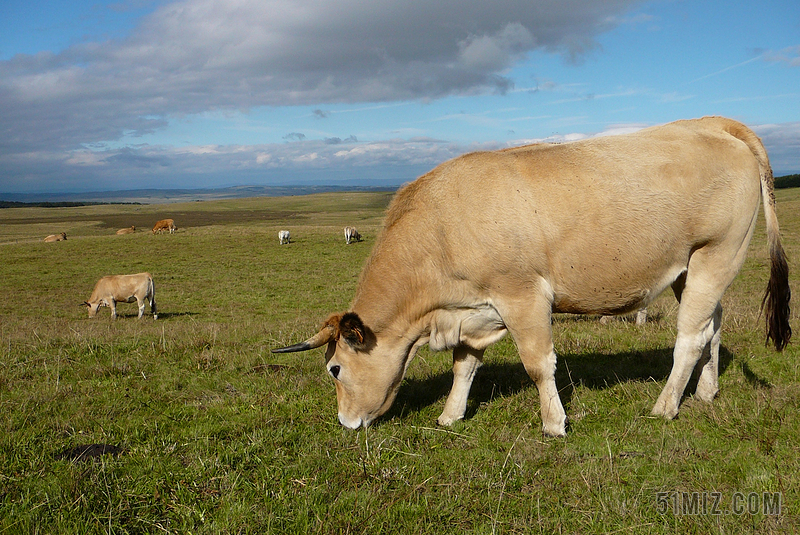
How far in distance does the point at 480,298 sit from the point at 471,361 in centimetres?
95

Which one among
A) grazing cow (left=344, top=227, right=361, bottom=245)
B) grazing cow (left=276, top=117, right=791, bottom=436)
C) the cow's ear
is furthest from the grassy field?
grazing cow (left=344, top=227, right=361, bottom=245)

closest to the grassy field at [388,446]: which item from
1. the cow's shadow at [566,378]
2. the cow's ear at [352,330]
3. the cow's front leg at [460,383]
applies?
the cow's shadow at [566,378]

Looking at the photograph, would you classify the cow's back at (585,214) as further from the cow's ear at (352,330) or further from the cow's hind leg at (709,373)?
the cow's hind leg at (709,373)

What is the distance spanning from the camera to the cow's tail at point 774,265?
19.4 feet

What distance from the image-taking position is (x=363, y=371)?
222 inches

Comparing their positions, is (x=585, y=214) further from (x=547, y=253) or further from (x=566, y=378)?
(x=566, y=378)

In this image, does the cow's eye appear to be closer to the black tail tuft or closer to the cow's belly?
the cow's belly

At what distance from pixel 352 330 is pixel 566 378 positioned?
10.3 ft

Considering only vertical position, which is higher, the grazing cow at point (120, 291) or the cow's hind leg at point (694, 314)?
the cow's hind leg at point (694, 314)

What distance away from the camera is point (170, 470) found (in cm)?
425

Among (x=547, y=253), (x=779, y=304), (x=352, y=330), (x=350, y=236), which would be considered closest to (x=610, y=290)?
(x=547, y=253)

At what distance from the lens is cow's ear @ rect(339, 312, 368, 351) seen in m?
5.28

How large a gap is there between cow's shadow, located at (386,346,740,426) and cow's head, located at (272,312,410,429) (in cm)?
46

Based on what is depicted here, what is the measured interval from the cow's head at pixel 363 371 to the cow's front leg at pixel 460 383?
2.04 ft
